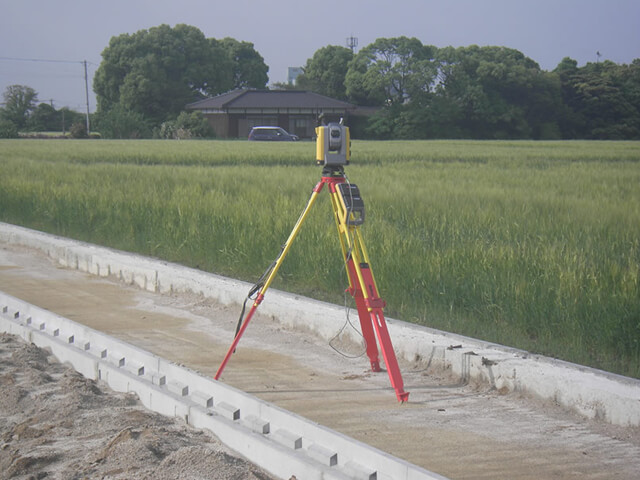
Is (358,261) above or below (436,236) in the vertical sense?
above

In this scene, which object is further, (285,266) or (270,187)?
(270,187)

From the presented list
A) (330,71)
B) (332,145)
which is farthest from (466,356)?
(330,71)

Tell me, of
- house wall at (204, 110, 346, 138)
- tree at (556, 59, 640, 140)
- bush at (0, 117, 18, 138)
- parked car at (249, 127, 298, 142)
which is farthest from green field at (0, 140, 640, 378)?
bush at (0, 117, 18, 138)

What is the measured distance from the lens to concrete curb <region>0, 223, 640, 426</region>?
4227 millimetres

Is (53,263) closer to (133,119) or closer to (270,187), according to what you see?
(270,187)

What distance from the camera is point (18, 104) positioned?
262 ft

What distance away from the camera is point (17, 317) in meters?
6.57

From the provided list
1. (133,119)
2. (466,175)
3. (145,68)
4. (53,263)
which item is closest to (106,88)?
(145,68)

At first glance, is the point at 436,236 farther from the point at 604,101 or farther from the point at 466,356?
the point at 604,101

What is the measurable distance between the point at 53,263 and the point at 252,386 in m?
5.73

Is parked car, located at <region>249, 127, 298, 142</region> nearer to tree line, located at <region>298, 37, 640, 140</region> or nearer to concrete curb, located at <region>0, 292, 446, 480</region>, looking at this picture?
tree line, located at <region>298, 37, 640, 140</region>

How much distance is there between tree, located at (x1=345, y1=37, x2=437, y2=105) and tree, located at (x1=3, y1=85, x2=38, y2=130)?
33.9 metres

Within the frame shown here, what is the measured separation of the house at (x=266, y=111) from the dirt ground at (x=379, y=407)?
55.4 meters

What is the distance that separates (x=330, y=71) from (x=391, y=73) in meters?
11.7
